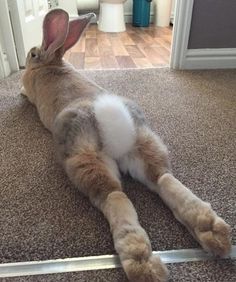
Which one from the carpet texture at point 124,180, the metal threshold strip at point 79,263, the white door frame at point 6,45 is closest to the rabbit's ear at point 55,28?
the carpet texture at point 124,180

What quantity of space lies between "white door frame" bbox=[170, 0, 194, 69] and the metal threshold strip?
1376 millimetres

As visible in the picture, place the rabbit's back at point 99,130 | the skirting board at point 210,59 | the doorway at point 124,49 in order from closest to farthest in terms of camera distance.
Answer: the rabbit's back at point 99,130 → the skirting board at point 210,59 → the doorway at point 124,49

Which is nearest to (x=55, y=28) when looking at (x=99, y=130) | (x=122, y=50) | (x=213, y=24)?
(x=99, y=130)

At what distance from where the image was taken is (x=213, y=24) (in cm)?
174

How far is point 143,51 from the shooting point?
92.3 inches

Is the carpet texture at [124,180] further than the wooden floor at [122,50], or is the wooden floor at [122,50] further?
the wooden floor at [122,50]

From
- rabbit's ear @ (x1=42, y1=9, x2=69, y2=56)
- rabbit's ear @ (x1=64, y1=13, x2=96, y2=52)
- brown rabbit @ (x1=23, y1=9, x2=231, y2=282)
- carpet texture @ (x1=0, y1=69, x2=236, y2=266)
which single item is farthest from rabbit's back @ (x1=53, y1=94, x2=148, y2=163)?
rabbit's ear @ (x1=64, y1=13, x2=96, y2=52)

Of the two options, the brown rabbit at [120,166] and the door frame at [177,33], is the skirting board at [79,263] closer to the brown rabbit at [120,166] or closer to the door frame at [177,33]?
the brown rabbit at [120,166]

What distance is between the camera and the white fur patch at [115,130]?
31.4 inches

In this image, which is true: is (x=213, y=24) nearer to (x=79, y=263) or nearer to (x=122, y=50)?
(x=122, y=50)

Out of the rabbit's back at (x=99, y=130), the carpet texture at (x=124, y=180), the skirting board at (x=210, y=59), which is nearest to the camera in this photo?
the carpet texture at (x=124, y=180)

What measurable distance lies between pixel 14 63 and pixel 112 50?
85cm

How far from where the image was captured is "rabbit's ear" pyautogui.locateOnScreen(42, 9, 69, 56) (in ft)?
3.80

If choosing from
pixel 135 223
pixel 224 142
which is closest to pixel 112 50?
pixel 224 142
